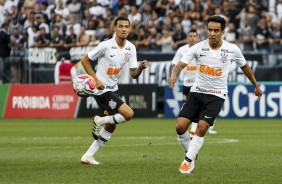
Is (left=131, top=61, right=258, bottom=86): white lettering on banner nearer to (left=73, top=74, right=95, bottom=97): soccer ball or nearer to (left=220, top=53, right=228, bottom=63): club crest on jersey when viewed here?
(left=73, top=74, right=95, bottom=97): soccer ball

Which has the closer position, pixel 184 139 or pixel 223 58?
pixel 223 58

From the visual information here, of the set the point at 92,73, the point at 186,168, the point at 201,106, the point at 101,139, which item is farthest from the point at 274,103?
the point at 186,168

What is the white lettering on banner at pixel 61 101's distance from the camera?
104 ft

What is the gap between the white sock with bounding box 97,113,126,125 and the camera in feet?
47.2

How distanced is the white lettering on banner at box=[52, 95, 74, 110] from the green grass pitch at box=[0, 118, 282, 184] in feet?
13.7

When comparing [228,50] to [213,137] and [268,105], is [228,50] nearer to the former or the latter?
[213,137]

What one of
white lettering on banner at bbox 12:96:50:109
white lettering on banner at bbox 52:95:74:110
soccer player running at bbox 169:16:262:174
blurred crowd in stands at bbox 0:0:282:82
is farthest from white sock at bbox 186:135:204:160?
white lettering on banner at bbox 12:96:50:109

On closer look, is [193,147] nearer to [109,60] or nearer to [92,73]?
[92,73]

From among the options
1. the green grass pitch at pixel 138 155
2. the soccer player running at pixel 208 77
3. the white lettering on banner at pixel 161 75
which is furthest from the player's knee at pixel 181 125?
the white lettering on banner at pixel 161 75

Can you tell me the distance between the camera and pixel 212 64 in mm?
13094

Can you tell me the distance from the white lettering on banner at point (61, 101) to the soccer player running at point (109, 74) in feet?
55.3

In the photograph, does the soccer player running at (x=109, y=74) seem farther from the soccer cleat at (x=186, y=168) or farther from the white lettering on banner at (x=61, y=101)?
the white lettering on banner at (x=61, y=101)

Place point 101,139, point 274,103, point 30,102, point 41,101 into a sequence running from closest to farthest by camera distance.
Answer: point 101,139
point 274,103
point 41,101
point 30,102

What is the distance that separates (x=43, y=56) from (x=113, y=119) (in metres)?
18.7
